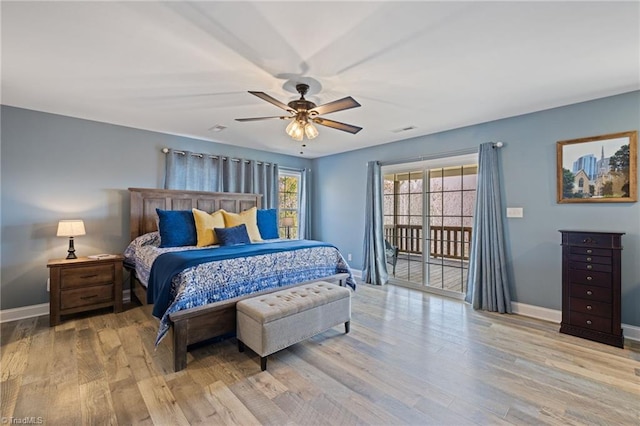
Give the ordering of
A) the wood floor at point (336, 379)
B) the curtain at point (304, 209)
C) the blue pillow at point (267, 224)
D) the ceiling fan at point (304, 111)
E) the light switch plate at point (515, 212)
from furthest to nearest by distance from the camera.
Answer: the curtain at point (304, 209) → the blue pillow at point (267, 224) → the light switch plate at point (515, 212) → the ceiling fan at point (304, 111) → the wood floor at point (336, 379)

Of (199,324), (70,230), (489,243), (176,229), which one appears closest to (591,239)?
(489,243)

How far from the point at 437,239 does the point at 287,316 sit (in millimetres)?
3068

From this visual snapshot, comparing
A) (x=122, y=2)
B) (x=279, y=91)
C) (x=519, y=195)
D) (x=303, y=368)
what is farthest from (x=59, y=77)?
(x=519, y=195)

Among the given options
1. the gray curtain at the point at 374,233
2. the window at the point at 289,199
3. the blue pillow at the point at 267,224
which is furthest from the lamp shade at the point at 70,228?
the gray curtain at the point at 374,233

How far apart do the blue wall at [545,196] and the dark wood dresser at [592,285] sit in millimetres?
350

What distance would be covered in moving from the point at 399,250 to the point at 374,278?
2.25 feet

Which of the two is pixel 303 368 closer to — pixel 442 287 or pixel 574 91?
pixel 442 287

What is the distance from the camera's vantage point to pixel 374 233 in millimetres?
5125

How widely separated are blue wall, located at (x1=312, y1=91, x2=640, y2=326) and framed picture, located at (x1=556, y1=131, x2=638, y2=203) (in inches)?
3.0

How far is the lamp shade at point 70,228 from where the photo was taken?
335cm

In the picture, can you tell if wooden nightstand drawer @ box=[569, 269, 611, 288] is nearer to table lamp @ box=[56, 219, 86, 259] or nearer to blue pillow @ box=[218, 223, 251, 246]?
blue pillow @ box=[218, 223, 251, 246]

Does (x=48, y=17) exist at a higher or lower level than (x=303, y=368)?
higher

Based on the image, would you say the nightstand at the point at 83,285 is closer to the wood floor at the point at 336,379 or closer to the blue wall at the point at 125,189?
the wood floor at the point at 336,379

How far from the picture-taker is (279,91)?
2889mm
